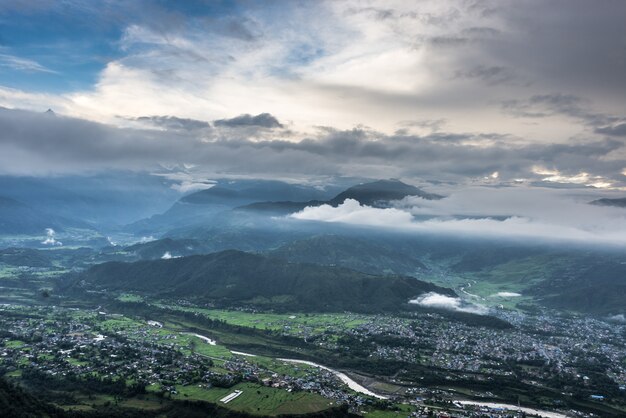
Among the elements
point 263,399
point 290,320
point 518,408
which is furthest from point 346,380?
point 290,320

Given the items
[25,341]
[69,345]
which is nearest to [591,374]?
[69,345]

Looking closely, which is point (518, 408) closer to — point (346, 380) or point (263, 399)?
point (346, 380)

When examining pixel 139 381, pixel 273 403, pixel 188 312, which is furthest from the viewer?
pixel 188 312

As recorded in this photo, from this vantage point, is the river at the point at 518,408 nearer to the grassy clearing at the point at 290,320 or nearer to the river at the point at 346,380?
the river at the point at 346,380

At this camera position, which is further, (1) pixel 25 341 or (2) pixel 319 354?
(2) pixel 319 354

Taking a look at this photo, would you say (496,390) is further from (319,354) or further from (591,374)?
(319,354)

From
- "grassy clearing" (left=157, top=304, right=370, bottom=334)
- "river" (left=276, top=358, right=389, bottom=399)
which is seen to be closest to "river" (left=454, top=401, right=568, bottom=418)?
"river" (left=276, top=358, right=389, bottom=399)

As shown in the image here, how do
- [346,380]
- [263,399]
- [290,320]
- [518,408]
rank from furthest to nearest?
[290,320] < [346,380] < [518,408] < [263,399]

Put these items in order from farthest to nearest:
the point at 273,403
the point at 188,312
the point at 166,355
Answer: the point at 188,312, the point at 166,355, the point at 273,403

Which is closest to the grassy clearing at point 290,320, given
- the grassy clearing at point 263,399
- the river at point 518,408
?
the grassy clearing at point 263,399

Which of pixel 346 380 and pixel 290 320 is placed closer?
pixel 346 380

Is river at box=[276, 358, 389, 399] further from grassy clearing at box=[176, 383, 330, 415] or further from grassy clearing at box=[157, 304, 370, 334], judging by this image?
grassy clearing at box=[157, 304, 370, 334]
